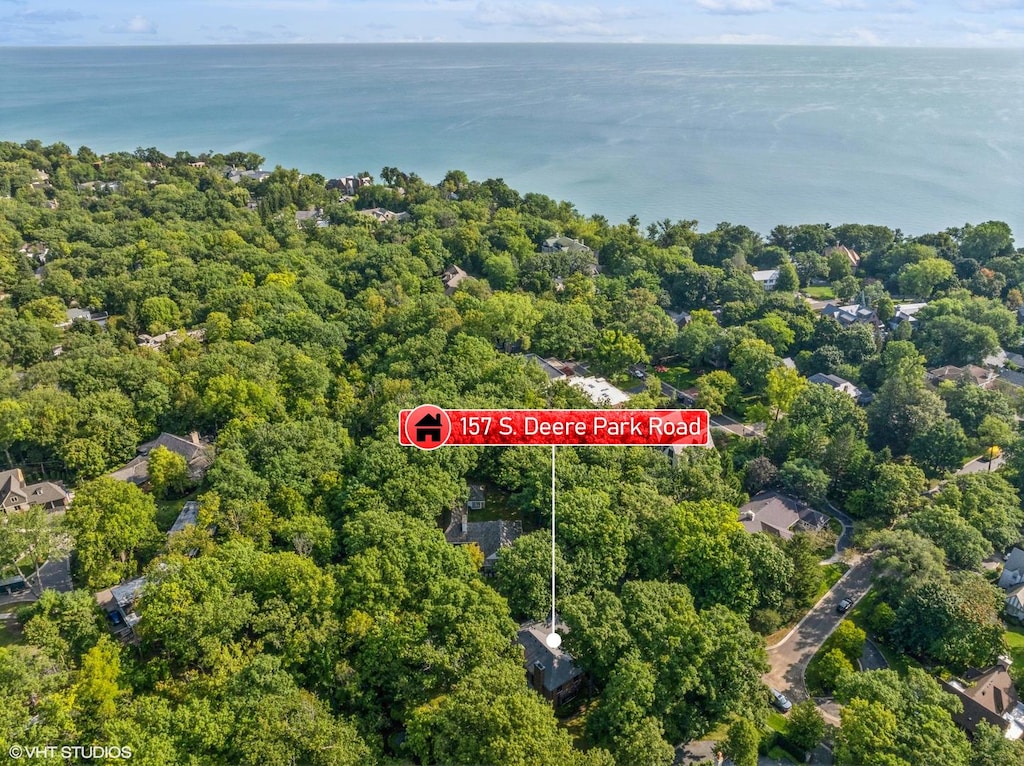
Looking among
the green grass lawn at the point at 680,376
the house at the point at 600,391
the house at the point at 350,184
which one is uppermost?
the house at the point at 350,184

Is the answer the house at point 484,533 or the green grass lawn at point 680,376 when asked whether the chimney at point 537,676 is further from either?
the green grass lawn at point 680,376

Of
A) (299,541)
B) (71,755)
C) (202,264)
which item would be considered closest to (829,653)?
(299,541)

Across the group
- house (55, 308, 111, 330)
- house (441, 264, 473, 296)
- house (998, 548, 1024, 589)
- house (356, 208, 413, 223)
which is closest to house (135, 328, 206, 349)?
house (55, 308, 111, 330)

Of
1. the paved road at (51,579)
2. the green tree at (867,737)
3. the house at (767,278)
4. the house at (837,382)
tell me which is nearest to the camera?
the green tree at (867,737)

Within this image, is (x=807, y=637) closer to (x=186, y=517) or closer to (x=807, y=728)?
(x=807, y=728)

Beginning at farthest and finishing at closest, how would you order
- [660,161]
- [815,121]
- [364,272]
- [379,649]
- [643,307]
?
[815,121]
[660,161]
[364,272]
[643,307]
[379,649]

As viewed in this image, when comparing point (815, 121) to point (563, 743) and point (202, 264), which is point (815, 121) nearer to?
point (202, 264)

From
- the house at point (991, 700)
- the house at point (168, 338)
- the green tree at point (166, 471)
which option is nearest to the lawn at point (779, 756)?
the house at point (991, 700)

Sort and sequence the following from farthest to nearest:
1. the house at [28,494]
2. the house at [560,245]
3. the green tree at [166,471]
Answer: the house at [560,245]
the green tree at [166,471]
the house at [28,494]
